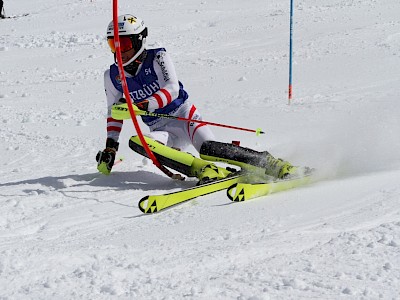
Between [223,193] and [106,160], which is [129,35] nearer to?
[106,160]

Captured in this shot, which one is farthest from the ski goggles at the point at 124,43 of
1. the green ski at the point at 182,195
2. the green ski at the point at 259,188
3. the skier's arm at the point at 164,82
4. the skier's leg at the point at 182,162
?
the green ski at the point at 259,188

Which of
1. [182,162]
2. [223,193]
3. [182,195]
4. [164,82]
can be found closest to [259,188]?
[223,193]

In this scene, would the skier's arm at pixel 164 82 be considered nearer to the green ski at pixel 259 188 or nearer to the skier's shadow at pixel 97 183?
the skier's shadow at pixel 97 183

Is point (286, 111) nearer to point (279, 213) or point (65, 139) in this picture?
point (65, 139)

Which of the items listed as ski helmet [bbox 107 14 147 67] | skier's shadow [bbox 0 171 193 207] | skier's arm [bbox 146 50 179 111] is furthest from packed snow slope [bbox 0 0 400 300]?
ski helmet [bbox 107 14 147 67]

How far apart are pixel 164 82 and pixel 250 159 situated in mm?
1106

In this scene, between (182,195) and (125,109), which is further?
(125,109)

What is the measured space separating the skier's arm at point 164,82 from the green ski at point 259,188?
1.21 m

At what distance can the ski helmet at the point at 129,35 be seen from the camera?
5.55 m

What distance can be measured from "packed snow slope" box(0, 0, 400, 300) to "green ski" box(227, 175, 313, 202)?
0.09m

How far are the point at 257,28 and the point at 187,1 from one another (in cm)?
619

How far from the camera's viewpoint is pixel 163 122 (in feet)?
19.9

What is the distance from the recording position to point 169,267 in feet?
10.4

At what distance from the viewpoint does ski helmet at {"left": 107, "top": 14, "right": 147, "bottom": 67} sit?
5551 millimetres
